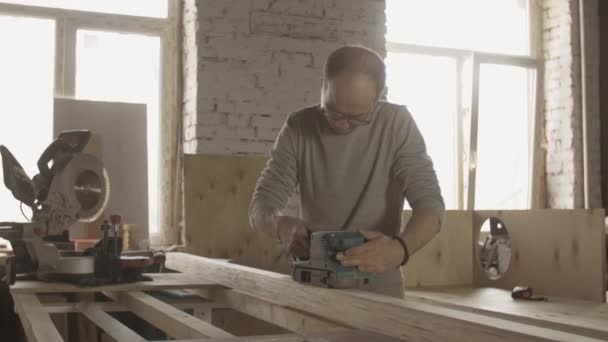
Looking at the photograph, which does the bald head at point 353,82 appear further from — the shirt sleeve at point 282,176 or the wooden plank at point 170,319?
the wooden plank at point 170,319

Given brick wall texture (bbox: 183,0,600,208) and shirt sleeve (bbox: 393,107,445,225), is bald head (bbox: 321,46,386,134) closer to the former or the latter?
shirt sleeve (bbox: 393,107,445,225)

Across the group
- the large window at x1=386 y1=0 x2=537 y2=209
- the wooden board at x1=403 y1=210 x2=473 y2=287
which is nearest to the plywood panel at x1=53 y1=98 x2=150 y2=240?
the wooden board at x1=403 y1=210 x2=473 y2=287

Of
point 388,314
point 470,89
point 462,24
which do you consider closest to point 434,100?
point 470,89

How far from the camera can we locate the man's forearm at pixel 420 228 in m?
1.68

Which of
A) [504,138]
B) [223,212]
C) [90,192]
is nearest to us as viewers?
[90,192]

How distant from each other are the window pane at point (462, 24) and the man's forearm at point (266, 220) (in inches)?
146

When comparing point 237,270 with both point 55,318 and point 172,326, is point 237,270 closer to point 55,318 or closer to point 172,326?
point 172,326

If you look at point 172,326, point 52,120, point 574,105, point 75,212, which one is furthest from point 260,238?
point 574,105

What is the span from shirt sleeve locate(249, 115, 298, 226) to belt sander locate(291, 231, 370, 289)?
40cm

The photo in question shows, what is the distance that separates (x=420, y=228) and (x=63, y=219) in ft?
3.22

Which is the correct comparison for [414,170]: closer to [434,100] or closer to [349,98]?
[349,98]

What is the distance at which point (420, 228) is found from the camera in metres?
1.72

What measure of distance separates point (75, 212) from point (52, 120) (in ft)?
7.79

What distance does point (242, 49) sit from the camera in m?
4.52
